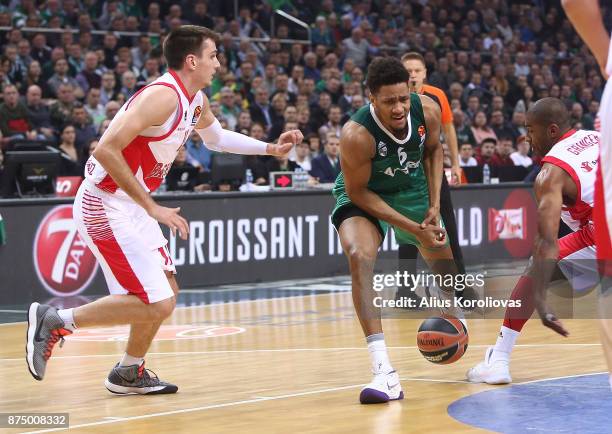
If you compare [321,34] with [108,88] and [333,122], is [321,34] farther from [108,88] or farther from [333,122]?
[108,88]

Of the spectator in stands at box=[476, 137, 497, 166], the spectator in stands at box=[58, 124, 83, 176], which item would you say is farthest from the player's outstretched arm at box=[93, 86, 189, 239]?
the spectator in stands at box=[476, 137, 497, 166]

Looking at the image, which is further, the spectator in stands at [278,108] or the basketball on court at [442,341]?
the spectator in stands at [278,108]

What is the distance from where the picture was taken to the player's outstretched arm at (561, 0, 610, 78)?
3670mm

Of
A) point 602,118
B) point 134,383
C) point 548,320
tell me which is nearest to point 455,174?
point 134,383

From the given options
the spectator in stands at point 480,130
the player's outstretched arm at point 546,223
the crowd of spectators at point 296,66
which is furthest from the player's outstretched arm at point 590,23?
the spectator in stands at point 480,130

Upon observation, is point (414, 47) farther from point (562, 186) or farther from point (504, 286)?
point (562, 186)

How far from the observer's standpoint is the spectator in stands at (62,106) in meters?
14.9

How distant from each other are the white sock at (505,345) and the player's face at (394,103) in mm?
1354

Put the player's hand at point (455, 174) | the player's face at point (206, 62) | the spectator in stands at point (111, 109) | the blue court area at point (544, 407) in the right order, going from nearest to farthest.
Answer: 1. the blue court area at point (544, 407)
2. the player's face at point (206, 62)
3. the player's hand at point (455, 174)
4. the spectator in stands at point (111, 109)

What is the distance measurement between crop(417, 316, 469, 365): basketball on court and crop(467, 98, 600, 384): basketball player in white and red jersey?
180 mm

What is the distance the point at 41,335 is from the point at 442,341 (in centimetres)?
225

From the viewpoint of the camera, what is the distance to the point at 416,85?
9.90 meters

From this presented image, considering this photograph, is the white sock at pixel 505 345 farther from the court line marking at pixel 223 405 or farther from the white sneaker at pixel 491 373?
the court line marking at pixel 223 405

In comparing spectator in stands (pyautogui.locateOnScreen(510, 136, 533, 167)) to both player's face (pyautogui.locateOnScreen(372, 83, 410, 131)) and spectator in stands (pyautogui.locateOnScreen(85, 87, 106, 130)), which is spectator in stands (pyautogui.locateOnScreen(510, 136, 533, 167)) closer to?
spectator in stands (pyautogui.locateOnScreen(85, 87, 106, 130))
